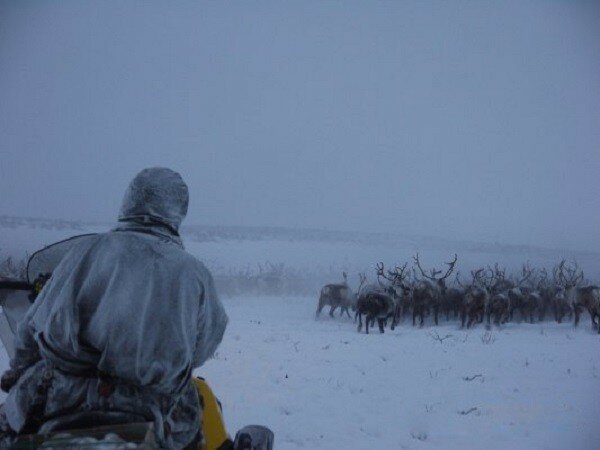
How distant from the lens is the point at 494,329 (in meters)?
13.7

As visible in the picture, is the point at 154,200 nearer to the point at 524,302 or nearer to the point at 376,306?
the point at 376,306

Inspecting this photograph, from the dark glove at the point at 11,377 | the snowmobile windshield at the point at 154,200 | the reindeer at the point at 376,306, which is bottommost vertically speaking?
the reindeer at the point at 376,306

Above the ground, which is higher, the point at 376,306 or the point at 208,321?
the point at 208,321

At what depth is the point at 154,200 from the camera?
2352mm

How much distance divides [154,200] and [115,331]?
74cm

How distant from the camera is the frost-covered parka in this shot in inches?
79.0

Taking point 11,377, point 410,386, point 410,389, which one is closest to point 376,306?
point 410,386

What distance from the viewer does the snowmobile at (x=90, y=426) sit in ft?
5.51

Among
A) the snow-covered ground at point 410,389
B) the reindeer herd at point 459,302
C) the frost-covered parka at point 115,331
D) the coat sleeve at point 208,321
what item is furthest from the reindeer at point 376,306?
the frost-covered parka at point 115,331

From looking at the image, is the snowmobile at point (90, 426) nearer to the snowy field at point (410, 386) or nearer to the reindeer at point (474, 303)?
the snowy field at point (410, 386)

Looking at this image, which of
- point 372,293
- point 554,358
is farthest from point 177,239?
point 372,293

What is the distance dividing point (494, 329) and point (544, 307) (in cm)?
433

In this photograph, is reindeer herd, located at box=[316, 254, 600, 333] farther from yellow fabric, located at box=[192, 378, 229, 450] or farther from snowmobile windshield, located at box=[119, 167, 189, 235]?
snowmobile windshield, located at box=[119, 167, 189, 235]

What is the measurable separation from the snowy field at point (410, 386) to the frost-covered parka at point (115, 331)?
3362mm
